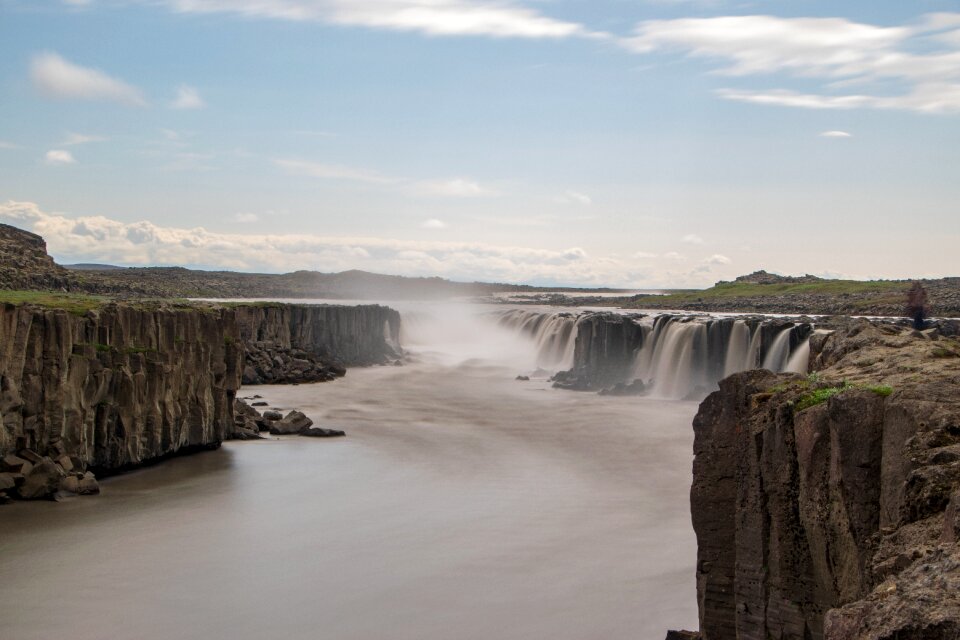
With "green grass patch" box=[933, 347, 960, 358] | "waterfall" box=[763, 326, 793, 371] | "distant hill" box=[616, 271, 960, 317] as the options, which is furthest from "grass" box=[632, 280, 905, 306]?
"green grass patch" box=[933, 347, 960, 358]

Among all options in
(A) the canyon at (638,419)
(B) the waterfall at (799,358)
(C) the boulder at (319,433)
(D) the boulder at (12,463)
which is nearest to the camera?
(A) the canyon at (638,419)

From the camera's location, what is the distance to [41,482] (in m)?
25.1

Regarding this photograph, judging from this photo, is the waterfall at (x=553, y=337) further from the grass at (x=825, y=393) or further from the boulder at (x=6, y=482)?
the grass at (x=825, y=393)

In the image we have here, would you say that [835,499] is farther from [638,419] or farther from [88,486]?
[638,419]

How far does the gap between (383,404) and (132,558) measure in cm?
2635

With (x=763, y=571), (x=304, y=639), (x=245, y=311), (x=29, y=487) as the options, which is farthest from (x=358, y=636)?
(x=245, y=311)

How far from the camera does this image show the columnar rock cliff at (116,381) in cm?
2544

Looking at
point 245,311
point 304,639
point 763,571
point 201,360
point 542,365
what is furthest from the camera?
point 542,365

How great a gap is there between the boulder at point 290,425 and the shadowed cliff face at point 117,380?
2.39 m

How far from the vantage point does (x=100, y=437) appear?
2825 centimetres

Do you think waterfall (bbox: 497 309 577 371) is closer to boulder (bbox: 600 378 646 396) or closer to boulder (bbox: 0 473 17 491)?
boulder (bbox: 600 378 646 396)

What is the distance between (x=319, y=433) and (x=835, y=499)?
2839cm

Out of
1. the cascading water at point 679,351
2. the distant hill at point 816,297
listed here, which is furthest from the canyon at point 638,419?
the distant hill at point 816,297

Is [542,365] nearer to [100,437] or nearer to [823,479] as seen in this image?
[100,437]
